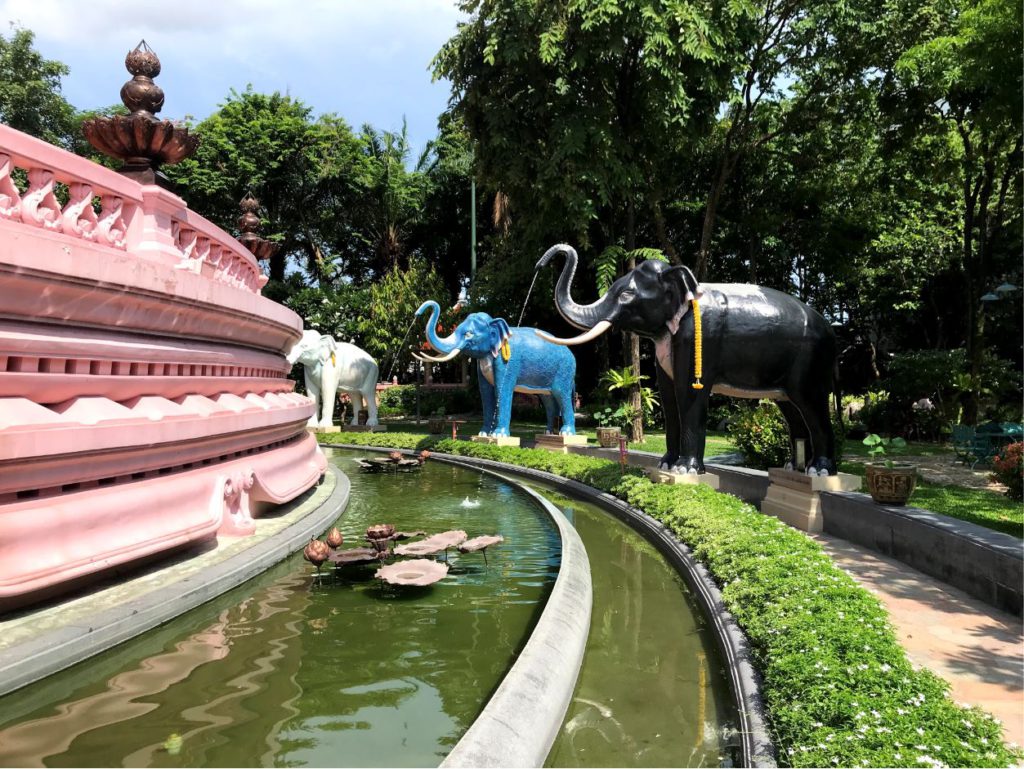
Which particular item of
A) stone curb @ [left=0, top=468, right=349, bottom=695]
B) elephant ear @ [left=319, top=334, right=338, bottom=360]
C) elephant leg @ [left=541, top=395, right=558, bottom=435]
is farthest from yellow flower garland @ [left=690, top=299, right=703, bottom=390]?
elephant ear @ [left=319, top=334, right=338, bottom=360]

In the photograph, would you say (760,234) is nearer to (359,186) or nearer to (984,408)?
(984,408)

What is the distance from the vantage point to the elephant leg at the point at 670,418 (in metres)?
10.2

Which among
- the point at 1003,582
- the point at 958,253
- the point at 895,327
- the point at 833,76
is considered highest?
the point at 833,76

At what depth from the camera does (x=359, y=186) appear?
Result: 35.0m

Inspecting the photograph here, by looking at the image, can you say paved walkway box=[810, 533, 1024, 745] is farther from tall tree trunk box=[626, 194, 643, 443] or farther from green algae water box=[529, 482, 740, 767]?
tall tree trunk box=[626, 194, 643, 443]

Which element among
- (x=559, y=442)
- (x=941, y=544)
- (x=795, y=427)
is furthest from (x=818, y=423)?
(x=559, y=442)

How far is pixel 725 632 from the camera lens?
196 inches

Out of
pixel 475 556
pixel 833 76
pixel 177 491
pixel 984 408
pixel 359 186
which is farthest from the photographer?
pixel 359 186

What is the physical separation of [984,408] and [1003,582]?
18.9 metres

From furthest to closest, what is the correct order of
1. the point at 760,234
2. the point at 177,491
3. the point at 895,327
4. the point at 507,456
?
the point at 895,327, the point at 760,234, the point at 507,456, the point at 177,491

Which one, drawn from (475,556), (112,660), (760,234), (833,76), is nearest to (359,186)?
(760,234)

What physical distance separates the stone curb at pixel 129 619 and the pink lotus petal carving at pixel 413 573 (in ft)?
4.22

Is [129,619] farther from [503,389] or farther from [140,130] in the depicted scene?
[503,389]

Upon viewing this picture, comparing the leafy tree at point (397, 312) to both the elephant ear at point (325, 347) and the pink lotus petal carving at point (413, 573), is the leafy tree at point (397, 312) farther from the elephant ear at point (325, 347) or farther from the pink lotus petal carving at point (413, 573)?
the pink lotus petal carving at point (413, 573)
